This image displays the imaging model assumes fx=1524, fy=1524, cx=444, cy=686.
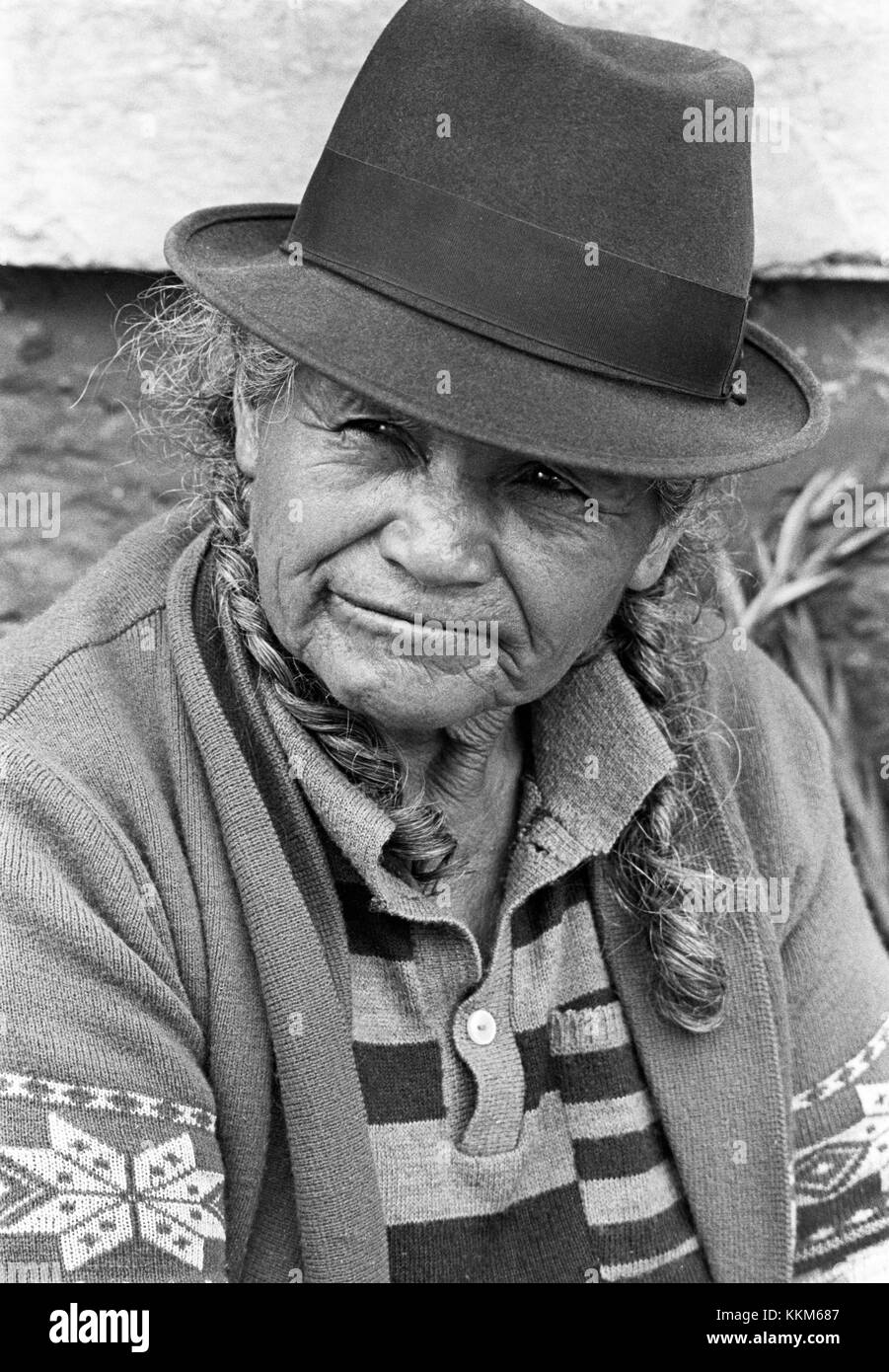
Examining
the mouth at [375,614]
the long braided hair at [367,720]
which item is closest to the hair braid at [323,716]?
the long braided hair at [367,720]

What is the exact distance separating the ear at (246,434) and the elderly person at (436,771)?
13mm

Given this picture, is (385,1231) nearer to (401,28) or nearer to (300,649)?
(300,649)

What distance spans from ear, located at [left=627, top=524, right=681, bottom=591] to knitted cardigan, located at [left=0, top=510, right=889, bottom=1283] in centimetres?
47

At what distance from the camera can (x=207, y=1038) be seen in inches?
78.5

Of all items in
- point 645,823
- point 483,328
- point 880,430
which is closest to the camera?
point 483,328

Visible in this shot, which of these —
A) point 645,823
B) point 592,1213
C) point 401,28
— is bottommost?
point 592,1213

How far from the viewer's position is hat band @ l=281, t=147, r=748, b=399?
1.87m

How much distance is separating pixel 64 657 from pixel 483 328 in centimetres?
70

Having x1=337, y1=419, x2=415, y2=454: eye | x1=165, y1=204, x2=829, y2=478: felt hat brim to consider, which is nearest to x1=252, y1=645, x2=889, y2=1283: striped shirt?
x1=337, y1=419, x2=415, y2=454: eye

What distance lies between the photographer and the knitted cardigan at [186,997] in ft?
5.91

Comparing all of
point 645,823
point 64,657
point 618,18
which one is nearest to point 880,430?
point 618,18

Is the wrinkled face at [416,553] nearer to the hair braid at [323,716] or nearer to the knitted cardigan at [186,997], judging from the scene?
the hair braid at [323,716]

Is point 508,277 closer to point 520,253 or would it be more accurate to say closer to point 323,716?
point 520,253

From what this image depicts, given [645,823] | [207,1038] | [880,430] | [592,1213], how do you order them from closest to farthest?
[207,1038] < [592,1213] < [645,823] < [880,430]
